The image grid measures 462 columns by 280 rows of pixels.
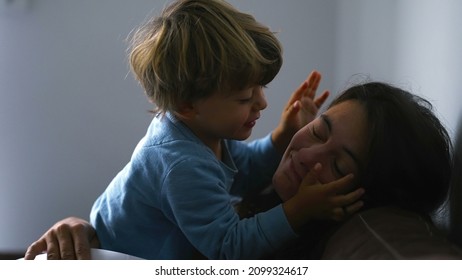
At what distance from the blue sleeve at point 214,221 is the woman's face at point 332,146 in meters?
0.06

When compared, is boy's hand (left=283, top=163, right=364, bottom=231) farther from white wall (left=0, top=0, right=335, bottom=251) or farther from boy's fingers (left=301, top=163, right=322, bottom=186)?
white wall (left=0, top=0, right=335, bottom=251)

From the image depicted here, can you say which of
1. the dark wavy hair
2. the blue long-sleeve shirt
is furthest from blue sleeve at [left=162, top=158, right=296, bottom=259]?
the dark wavy hair

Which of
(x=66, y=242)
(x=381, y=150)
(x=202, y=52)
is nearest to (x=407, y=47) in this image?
(x=381, y=150)

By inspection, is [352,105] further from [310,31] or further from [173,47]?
[173,47]

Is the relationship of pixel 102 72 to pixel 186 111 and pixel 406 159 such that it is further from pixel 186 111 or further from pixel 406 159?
pixel 406 159

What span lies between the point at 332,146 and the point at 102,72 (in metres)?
0.32

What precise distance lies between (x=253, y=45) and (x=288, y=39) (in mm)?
51

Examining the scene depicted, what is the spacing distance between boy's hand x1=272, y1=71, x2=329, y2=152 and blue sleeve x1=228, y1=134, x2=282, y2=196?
0.05m

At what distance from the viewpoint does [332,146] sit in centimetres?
76

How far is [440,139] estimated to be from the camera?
2.45ft
